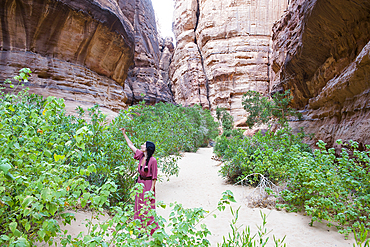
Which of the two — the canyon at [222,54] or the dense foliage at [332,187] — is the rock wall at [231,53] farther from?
the dense foliage at [332,187]

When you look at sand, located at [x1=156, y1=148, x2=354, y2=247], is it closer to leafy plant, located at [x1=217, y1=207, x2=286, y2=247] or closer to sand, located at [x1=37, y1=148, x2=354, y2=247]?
sand, located at [x1=37, y1=148, x2=354, y2=247]

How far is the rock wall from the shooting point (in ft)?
106

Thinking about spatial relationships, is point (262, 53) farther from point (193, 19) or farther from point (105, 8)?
point (105, 8)

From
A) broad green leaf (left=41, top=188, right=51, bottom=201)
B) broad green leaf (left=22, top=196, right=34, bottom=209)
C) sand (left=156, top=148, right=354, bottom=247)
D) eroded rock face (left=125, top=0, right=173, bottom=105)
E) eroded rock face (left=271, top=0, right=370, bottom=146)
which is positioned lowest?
sand (left=156, top=148, right=354, bottom=247)

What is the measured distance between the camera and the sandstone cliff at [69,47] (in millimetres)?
12188

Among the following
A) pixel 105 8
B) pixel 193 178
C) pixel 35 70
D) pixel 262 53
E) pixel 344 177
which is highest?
pixel 262 53

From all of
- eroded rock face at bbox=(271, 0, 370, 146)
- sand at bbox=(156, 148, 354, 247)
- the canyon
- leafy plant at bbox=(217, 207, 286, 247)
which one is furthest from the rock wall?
leafy plant at bbox=(217, 207, 286, 247)

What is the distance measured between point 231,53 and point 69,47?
26316mm

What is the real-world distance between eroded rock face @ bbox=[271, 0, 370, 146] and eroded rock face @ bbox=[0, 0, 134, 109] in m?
13.7

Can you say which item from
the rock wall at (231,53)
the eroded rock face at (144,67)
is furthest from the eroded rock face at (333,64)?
the rock wall at (231,53)

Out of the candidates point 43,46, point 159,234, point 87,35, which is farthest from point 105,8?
point 159,234

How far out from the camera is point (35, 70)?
12930 millimetres

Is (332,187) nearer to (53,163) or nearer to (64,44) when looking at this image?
(53,163)

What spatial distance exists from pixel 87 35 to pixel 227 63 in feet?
79.9
